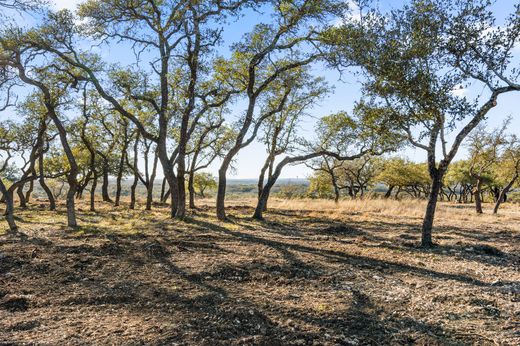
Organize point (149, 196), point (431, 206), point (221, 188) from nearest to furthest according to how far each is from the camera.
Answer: point (431, 206), point (221, 188), point (149, 196)

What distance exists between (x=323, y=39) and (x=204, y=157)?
1852cm

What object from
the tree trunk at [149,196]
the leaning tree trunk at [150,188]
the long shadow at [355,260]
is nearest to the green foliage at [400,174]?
the leaning tree trunk at [150,188]

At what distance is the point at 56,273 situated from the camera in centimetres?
701

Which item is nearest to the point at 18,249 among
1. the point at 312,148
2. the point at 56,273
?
the point at 56,273

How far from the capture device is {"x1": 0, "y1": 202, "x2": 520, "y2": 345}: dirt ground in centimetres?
453

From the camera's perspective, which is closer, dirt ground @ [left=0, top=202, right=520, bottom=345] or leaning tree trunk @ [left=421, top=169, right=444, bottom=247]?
dirt ground @ [left=0, top=202, right=520, bottom=345]

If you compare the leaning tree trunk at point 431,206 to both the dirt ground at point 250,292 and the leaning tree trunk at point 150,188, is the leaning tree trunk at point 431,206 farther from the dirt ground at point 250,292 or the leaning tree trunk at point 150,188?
the leaning tree trunk at point 150,188

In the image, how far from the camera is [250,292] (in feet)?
20.2

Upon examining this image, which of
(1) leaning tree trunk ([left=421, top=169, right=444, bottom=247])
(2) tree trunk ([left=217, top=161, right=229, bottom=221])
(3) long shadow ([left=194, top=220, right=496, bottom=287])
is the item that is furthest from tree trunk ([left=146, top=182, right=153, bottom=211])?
(1) leaning tree trunk ([left=421, top=169, right=444, bottom=247])

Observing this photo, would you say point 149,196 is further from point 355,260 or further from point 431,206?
point 431,206

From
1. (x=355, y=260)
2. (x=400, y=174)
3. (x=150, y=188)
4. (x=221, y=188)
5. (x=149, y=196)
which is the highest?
(x=400, y=174)

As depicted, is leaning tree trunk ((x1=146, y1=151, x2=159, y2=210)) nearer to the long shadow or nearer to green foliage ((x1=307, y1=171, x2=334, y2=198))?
the long shadow

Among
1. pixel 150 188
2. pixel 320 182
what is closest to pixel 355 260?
pixel 150 188

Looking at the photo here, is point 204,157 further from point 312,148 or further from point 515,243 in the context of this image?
point 515,243
